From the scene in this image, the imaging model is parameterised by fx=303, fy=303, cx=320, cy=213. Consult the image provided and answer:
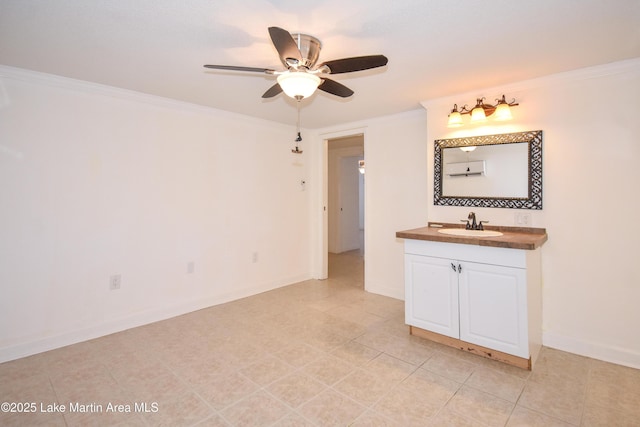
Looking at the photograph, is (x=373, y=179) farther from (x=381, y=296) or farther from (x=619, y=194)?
(x=619, y=194)

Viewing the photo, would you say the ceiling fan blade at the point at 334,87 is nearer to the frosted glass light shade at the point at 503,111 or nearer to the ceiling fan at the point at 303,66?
the ceiling fan at the point at 303,66

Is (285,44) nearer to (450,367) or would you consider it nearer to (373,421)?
(373,421)

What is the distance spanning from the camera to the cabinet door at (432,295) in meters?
2.39

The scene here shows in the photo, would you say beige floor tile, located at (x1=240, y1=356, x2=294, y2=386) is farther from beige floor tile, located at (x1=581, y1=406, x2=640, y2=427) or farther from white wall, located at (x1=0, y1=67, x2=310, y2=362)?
beige floor tile, located at (x1=581, y1=406, x2=640, y2=427)

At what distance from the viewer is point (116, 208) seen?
2793 mm

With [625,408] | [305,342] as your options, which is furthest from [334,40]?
[625,408]

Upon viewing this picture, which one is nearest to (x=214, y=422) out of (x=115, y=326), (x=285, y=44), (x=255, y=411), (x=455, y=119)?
(x=255, y=411)

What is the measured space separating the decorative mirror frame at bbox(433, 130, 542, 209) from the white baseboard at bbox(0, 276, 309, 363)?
253cm

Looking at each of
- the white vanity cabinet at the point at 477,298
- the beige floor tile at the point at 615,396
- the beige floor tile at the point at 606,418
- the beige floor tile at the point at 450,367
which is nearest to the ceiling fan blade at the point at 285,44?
the white vanity cabinet at the point at 477,298

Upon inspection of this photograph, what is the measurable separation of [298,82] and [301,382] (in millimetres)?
1899

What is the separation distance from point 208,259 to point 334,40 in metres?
2.62

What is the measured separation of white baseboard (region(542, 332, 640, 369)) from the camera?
86.2 inches

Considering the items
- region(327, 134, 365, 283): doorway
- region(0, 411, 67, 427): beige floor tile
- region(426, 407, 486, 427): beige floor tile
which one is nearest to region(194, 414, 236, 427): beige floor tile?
region(0, 411, 67, 427): beige floor tile

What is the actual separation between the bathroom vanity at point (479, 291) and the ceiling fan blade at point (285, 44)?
1.67 meters
